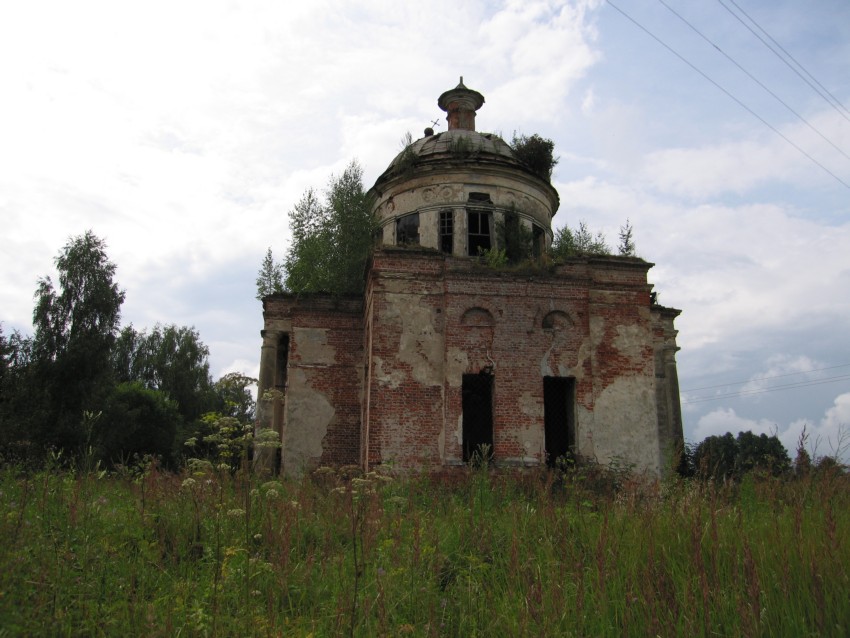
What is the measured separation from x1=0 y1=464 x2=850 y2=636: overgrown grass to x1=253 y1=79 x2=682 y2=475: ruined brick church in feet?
22.2

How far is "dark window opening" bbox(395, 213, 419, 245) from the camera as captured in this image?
663 inches

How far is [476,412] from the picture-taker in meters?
15.2

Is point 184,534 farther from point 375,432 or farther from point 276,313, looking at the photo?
point 276,313

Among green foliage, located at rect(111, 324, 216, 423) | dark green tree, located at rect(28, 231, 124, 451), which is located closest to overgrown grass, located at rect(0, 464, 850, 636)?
dark green tree, located at rect(28, 231, 124, 451)

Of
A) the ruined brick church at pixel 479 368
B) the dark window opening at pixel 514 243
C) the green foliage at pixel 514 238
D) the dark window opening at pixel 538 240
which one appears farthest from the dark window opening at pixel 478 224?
Answer: the dark window opening at pixel 538 240

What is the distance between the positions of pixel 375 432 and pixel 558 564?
910cm

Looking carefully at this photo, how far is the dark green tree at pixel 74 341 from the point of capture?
25.8 meters

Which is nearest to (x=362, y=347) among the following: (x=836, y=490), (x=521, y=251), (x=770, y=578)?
(x=521, y=251)

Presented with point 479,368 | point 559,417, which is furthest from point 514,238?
point 559,417

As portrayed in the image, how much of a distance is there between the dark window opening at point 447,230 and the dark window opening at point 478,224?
432 mm

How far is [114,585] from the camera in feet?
13.2

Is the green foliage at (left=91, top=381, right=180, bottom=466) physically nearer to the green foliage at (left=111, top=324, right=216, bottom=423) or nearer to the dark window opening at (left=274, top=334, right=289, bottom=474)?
the green foliage at (left=111, top=324, right=216, bottom=423)

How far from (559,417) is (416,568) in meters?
10.9

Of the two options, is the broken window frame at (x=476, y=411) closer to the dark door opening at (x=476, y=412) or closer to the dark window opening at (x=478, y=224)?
the dark door opening at (x=476, y=412)
